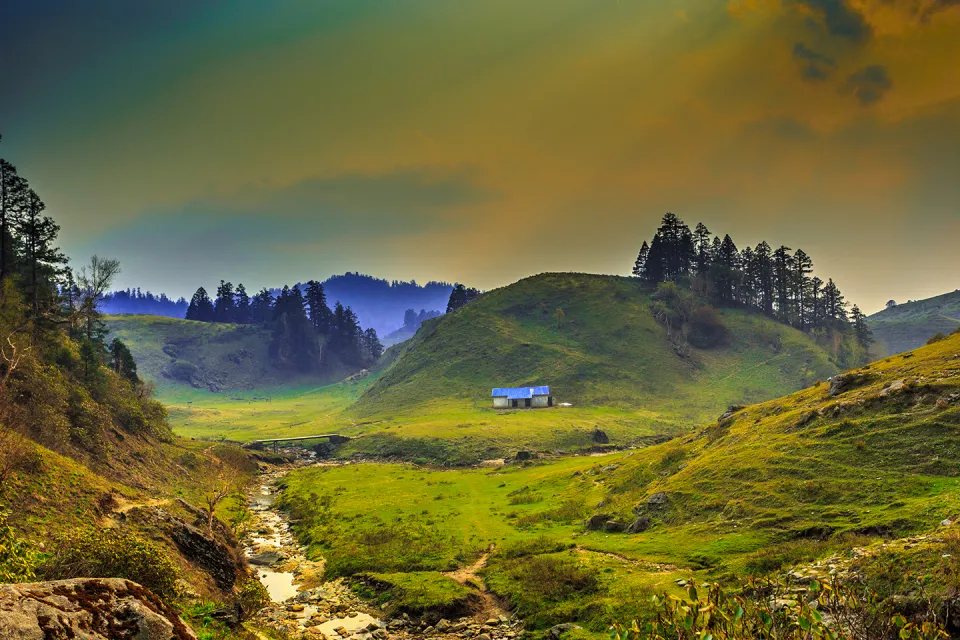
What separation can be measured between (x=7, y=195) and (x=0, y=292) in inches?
1148

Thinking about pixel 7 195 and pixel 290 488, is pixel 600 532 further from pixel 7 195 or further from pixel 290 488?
pixel 7 195

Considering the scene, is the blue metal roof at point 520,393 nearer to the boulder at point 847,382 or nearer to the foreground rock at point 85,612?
the boulder at point 847,382

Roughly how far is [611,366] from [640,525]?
416ft

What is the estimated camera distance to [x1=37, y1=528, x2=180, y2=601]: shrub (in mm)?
21578

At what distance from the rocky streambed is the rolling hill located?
10316cm

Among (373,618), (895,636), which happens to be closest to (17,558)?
(373,618)

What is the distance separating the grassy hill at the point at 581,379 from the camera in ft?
375

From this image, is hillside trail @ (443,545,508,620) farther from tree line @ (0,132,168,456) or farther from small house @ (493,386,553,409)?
small house @ (493,386,553,409)

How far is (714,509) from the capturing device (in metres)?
39.5

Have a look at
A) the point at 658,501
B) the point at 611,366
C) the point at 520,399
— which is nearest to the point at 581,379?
the point at 611,366

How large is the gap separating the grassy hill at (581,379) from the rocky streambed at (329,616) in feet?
188

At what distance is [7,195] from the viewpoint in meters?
80.1

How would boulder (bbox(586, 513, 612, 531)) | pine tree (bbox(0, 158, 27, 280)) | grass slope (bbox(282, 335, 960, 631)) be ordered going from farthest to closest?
pine tree (bbox(0, 158, 27, 280)) → boulder (bbox(586, 513, 612, 531)) → grass slope (bbox(282, 335, 960, 631))

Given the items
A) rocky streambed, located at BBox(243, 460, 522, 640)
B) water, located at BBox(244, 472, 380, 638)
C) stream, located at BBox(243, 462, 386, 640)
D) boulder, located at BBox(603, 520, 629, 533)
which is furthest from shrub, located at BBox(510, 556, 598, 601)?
water, located at BBox(244, 472, 380, 638)
